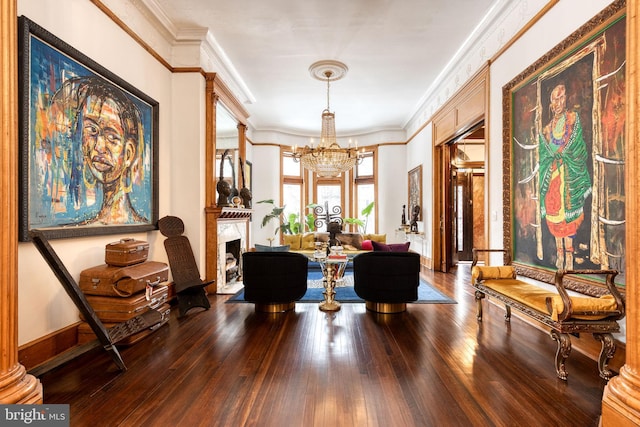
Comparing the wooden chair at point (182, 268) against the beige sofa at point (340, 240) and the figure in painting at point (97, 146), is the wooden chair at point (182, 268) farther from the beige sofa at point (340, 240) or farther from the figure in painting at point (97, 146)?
the beige sofa at point (340, 240)

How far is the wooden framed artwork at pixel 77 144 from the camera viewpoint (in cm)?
252

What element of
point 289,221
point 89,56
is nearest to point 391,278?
point 89,56

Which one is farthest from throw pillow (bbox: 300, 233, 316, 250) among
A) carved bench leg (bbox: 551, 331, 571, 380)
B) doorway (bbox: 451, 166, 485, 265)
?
carved bench leg (bbox: 551, 331, 571, 380)

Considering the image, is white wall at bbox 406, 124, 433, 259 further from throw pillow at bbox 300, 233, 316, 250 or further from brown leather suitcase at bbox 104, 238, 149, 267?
brown leather suitcase at bbox 104, 238, 149, 267

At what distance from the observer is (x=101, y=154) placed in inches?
132

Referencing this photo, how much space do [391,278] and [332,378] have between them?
1.80 metres

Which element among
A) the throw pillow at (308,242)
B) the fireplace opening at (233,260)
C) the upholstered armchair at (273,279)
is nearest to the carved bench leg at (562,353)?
the upholstered armchair at (273,279)

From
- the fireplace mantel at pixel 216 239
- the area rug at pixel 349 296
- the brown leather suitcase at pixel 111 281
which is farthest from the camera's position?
the fireplace mantel at pixel 216 239

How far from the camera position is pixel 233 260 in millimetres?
6047

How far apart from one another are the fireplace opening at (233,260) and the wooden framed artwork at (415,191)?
178 inches

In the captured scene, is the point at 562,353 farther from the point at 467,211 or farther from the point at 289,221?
the point at 289,221

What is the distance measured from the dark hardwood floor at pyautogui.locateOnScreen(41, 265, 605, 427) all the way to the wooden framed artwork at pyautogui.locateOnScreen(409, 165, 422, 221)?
182 inches

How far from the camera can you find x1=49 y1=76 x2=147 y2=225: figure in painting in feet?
9.40

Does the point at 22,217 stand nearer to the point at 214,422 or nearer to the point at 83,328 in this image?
the point at 83,328
